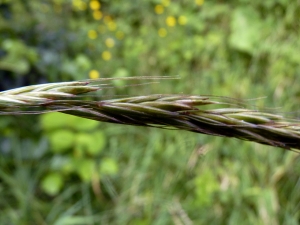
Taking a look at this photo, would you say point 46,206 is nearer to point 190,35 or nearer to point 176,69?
point 176,69

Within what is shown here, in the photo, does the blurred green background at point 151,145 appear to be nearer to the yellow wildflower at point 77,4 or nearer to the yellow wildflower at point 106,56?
the yellow wildflower at point 106,56

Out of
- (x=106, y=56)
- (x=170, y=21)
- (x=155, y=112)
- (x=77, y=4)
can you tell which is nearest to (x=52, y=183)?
(x=106, y=56)

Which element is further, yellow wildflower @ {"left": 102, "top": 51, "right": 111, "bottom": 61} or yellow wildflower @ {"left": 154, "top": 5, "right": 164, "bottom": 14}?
yellow wildflower @ {"left": 154, "top": 5, "right": 164, "bottom": 14}

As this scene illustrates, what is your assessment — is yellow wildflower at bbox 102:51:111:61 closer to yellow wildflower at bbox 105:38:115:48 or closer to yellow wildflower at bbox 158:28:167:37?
yellow wildflower at bbox 105:38:115:48

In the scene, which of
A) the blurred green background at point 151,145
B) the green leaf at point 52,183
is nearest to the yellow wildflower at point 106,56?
the blurred green background at point 151,145

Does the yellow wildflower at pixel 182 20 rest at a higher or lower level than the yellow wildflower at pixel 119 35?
higher

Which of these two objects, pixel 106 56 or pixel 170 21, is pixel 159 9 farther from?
pixel 106 56

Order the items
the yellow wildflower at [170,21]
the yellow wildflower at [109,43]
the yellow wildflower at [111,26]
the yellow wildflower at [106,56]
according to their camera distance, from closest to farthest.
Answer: the yellow wildflower at [106,56]
the yellow wildflower at [109,43]
the yellow wildflower at [170,21]
the yellow wildflower at [111,26]

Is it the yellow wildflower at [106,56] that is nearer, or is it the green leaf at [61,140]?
the green leaf at [61,140]

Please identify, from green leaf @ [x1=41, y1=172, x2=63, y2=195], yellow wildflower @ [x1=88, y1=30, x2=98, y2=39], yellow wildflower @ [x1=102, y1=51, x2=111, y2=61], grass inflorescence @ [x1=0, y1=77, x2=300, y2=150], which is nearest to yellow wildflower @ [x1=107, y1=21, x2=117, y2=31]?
yellow wildflower @ [x1=88, y1=30, x2=98, y2=39]

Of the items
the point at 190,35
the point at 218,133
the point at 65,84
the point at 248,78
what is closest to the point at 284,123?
the point at 218,133
